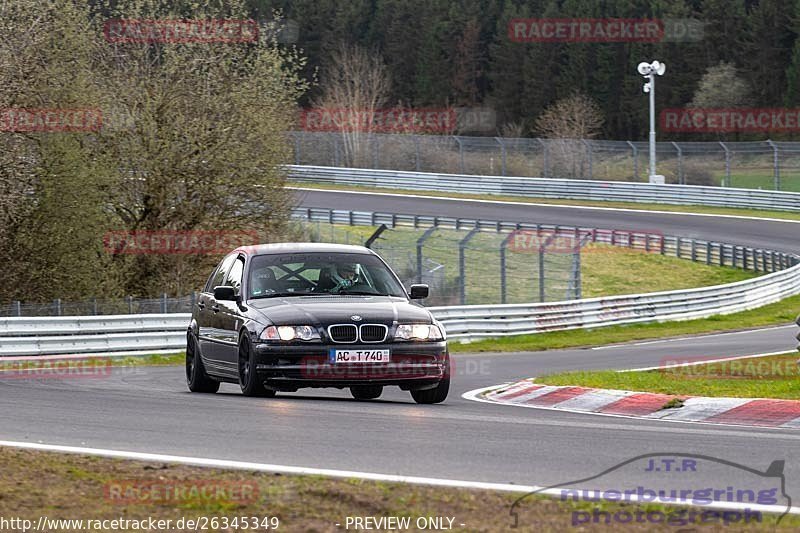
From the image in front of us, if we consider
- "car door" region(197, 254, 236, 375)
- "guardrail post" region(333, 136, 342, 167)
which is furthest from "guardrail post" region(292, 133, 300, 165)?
"car door" region(197, 254, 236, 375)

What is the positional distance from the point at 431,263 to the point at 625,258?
17.2 m

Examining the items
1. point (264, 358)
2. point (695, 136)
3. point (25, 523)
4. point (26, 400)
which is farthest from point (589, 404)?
point (695, 136)

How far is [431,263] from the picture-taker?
28453 millimetres

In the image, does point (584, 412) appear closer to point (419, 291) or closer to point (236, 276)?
point (419, 291)

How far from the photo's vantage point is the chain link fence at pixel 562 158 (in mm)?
58344

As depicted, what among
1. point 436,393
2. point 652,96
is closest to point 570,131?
point 652,96

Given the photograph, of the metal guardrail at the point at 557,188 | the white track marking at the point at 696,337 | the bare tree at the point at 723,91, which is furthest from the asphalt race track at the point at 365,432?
the bare tree at the point at 723,91

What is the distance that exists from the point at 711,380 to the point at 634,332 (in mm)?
15302

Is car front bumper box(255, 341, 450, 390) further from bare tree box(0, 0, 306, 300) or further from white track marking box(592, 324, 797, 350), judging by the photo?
bare tree box(0, 0, 306, 300)

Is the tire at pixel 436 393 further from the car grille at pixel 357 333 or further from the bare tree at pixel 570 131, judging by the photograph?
the bare tree at pixel 570 131

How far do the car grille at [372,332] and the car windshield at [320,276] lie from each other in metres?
1.06

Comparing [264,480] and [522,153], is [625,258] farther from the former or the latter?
[264,480]

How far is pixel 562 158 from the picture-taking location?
6575 centimetres

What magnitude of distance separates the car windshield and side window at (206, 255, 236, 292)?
78cm
